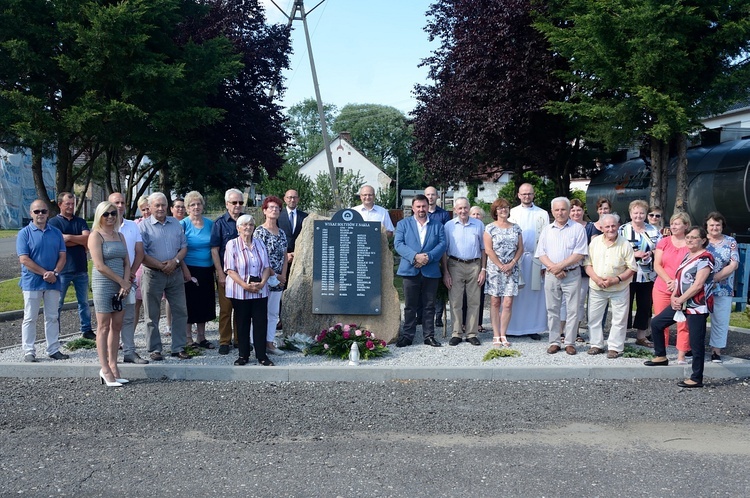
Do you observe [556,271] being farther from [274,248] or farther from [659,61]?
[659,61]

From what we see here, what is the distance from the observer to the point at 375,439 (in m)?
5.29

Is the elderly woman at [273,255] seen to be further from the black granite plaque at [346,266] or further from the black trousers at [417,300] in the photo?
the black trousers at [417,300]

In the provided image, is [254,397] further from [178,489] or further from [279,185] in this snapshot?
[279,185]

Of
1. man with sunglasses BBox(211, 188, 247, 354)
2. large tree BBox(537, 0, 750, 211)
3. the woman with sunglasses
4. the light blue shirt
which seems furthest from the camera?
large tree BBox(537, 0, 750, 211)

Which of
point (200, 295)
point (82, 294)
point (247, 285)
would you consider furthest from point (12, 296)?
point (247, 285)

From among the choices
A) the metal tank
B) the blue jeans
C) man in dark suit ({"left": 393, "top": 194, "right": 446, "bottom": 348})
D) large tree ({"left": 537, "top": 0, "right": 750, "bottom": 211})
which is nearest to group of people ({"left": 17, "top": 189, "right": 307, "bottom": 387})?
the blue jeans

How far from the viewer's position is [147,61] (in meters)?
14.8

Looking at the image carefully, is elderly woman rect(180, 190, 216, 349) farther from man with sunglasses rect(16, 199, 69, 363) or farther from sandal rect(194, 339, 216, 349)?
man with sunglasses rect(16, 199, 69, 363)

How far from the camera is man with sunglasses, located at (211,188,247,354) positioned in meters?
8.02

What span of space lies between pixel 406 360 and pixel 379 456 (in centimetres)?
277

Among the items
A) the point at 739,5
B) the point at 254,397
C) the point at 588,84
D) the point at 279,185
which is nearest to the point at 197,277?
the point at 254,397

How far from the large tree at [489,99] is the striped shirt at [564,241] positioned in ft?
34.5

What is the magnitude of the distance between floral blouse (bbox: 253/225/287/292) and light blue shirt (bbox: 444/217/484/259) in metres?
2.15

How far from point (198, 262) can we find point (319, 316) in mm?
1662
